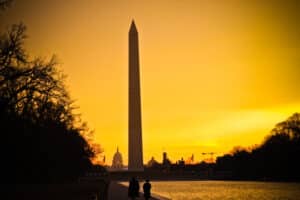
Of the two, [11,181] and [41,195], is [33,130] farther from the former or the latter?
[11,181]

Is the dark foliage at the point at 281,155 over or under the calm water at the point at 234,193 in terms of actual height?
over

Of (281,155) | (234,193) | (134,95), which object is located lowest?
(234,193)

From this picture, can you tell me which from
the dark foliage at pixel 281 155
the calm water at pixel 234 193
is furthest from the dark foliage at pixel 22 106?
the dark foliage at pixel 281 155

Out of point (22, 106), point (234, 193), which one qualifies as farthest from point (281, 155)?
point (22, 106)

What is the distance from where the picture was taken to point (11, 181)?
1268 inches

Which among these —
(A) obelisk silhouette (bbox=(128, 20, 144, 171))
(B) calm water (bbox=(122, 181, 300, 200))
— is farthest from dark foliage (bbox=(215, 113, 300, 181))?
(A) obelisk silhouette (bbox=(128, 20, 144, 171))

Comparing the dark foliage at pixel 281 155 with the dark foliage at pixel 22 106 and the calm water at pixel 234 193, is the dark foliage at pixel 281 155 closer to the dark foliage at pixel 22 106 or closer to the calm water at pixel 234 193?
the calm water at pixel 234 193

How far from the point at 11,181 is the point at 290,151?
59.3 meters

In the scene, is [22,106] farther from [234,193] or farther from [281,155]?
[281,155]

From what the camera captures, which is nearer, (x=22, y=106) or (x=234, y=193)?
(x=22, y=106)

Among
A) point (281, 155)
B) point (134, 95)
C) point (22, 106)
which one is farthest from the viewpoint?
point (281, 155)

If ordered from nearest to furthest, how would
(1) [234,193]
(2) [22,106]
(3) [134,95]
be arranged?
(2) [22,106] → (1) [234,193] → (3) [134,95]

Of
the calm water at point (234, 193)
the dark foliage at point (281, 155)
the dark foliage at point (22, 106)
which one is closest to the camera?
the dark foliage at point (22, 106)

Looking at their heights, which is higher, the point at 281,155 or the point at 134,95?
the point at 134,95
